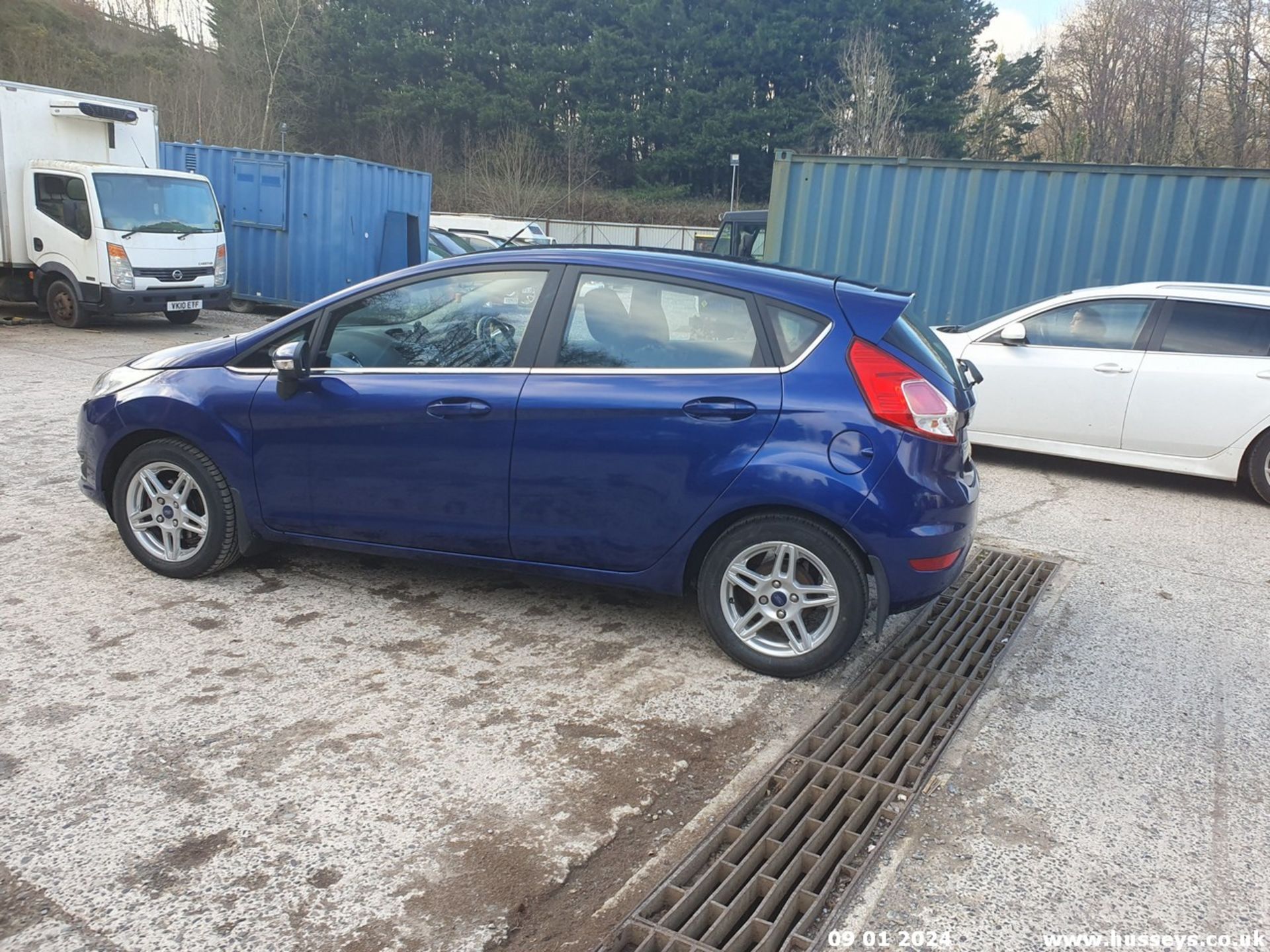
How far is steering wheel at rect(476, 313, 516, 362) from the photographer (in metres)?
4.40

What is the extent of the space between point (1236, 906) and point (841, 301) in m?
2.43

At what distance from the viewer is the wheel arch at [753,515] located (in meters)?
4.02

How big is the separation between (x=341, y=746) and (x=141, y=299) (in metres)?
12.7

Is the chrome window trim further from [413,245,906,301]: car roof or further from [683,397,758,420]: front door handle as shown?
[413,245,906,301]: car roof

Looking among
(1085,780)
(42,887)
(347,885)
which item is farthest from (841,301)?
(42,887)

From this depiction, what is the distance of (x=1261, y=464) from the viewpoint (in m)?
7.52

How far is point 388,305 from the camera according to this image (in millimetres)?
4617

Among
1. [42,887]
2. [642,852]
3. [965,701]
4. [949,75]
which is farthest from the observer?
[949,75]

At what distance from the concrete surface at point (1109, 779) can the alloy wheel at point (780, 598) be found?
2.25 feet

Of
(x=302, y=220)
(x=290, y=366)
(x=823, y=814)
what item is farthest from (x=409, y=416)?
(x=302, y=220)

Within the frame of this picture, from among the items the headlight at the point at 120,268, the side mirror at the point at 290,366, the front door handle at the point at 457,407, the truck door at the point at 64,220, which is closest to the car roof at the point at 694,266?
the front door handle at the point at 457,407

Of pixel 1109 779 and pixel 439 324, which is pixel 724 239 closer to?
pixel 439 324

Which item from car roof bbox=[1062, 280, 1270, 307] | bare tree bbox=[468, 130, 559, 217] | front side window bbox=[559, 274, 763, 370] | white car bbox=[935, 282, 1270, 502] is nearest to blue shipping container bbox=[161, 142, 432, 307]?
white car bbox=[935, 282, 1270, 502]

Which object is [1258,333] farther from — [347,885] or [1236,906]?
[347,885]
